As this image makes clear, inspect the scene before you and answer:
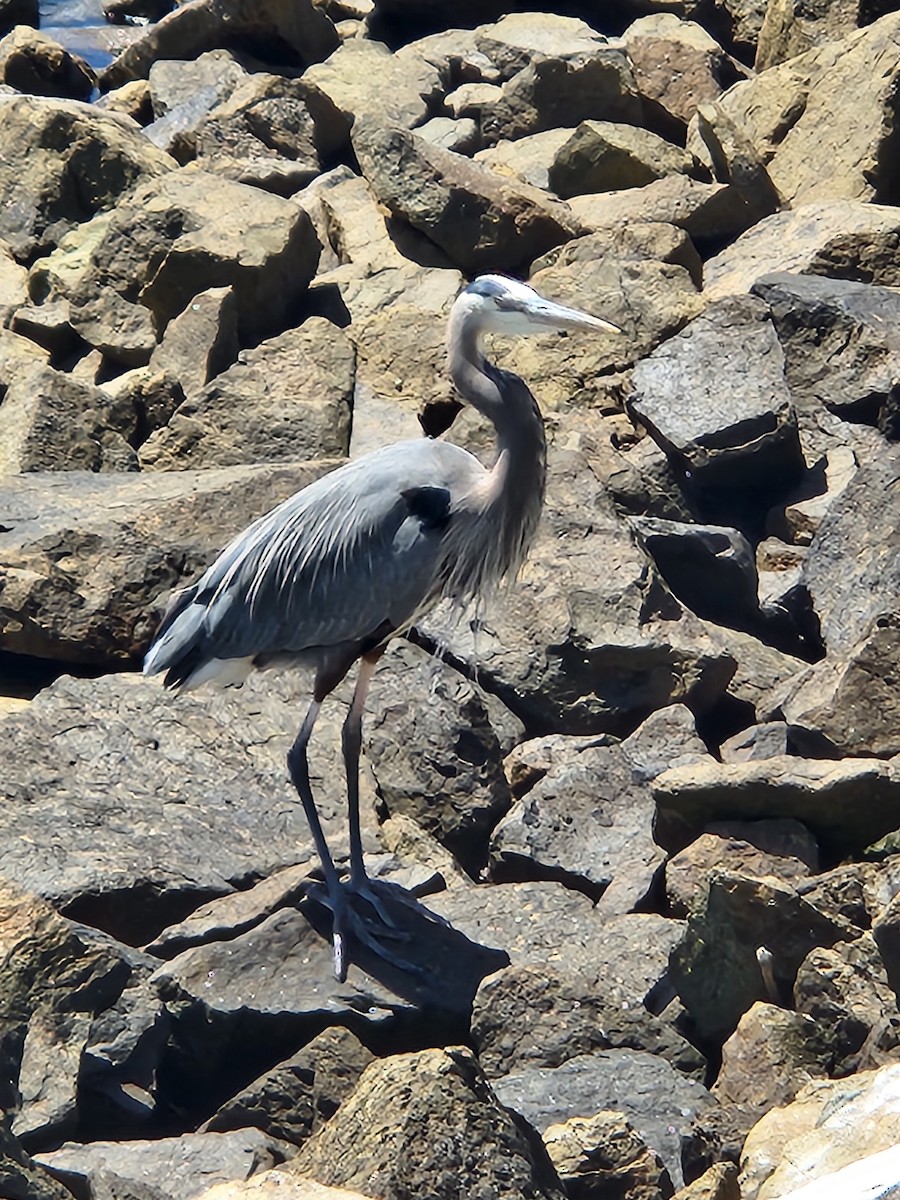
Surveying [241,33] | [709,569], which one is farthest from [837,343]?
[241,33]

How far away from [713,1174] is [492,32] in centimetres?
1230

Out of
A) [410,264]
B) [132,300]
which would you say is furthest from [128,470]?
[410,264]

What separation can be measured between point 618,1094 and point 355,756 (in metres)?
1.93

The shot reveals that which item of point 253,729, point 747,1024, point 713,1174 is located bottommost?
point 253,729

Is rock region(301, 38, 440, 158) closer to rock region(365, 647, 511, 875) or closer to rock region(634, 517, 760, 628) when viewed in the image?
rock region(634, 517, 760, 628)

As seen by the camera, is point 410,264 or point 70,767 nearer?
point 70,767

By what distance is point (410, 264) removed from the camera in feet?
37.8

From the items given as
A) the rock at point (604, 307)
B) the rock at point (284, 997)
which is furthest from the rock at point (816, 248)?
the rock at point (284, 997)

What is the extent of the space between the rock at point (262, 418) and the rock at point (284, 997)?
339 centimetres

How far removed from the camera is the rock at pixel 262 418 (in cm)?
936

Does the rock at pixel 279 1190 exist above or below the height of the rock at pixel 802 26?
below

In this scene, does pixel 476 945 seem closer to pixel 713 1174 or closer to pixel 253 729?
pixel 253 729

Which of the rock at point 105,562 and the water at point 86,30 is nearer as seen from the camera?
the rock at point 105,562

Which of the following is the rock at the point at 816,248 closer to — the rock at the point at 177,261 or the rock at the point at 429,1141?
the rock at the point at 177,261
